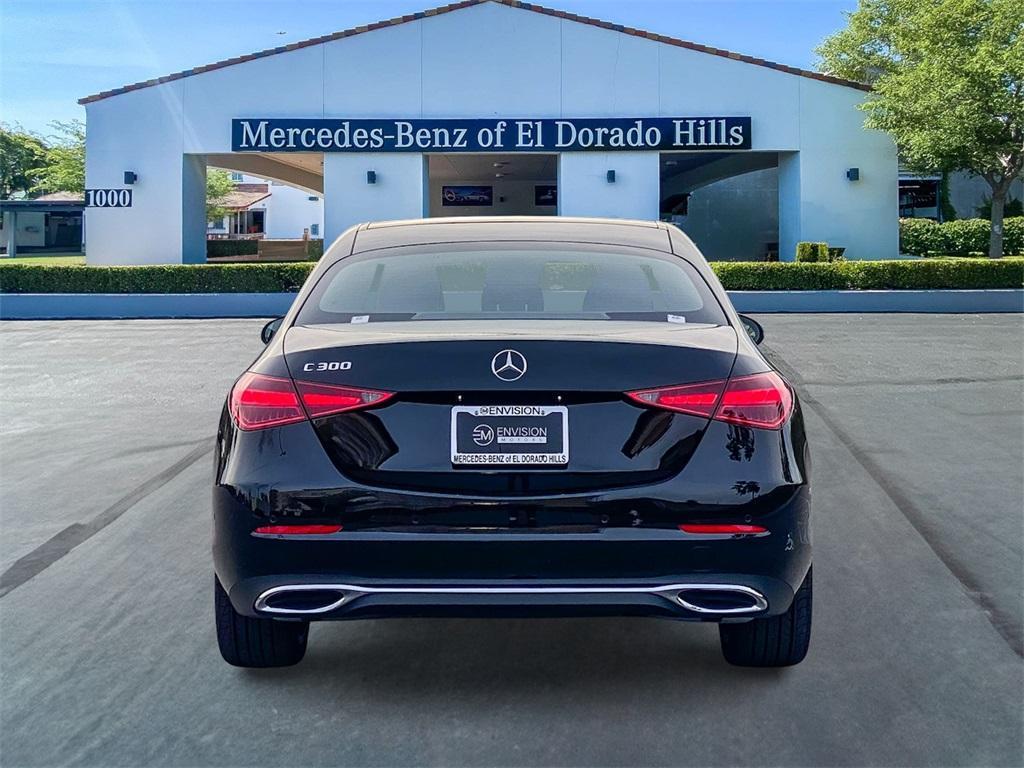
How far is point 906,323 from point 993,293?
167 inches

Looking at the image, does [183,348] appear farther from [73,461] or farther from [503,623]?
[503,623]

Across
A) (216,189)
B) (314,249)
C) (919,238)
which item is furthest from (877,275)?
(216,189)

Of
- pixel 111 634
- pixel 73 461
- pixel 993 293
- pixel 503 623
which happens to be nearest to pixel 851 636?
pixel 503 623

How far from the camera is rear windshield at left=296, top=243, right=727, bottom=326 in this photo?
3.75 m

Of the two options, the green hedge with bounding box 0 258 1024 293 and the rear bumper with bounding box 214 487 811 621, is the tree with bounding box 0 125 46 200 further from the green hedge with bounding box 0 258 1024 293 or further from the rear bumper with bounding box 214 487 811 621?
the rear bumper with bounding box 214 487 811 621

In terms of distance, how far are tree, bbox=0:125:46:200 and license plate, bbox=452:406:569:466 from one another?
242 ft

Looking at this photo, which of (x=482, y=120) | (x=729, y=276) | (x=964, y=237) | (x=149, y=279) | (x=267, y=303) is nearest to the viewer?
(x=267, y=303)

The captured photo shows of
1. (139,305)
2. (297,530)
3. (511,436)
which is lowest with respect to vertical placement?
(297,530)

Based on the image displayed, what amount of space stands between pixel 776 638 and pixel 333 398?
1727 mm

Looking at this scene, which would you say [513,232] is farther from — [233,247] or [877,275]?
[233,247]

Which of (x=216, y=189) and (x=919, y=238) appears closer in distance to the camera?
(x=919, y=238)

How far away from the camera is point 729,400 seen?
3.19 metres

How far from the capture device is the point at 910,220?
3650cm

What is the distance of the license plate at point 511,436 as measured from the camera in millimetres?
3115
